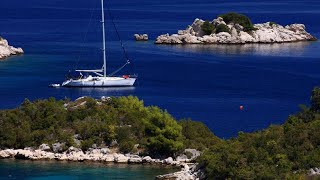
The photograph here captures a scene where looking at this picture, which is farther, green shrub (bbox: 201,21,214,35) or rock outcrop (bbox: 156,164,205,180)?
green shrub (bbox: 201,21,214,35)

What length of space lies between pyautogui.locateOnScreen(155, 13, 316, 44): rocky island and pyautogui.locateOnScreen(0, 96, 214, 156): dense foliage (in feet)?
196

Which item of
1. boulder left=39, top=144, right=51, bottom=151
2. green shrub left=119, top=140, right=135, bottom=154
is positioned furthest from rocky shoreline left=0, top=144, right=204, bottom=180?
green shrub left=119, top=140, right=135, bottom=154

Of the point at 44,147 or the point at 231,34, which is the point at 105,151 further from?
the point at 231,34

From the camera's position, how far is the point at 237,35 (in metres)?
116

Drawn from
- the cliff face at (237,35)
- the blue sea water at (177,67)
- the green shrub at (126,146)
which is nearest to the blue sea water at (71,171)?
the green shrub at (126,146)

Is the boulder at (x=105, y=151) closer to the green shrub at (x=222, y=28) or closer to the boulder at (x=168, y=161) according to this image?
the boulder at (x=168, y=161)

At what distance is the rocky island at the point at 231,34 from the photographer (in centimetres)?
11444

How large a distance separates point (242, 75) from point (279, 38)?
32177 mm

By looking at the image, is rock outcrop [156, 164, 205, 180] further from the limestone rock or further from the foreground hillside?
the limestone rock

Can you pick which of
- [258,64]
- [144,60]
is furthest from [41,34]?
[258,64]

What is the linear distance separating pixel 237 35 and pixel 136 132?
66.5 metres

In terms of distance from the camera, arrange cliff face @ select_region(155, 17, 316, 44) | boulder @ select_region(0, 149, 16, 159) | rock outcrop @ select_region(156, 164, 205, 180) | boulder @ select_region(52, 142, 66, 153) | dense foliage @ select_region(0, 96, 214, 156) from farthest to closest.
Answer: cliff face @ select_region(155, 17, 316, 44)
boulder @ select_region(52, 142, 66, 153)
dense foliage @ select_region(0, 96, 214, 156)
boulder @ select_region(0, 149, 16, 159)
rock outcrop @ select_region(156, 164, 205, 180)

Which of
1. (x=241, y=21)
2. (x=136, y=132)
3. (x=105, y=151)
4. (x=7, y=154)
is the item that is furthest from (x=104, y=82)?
(x=241, y=21)

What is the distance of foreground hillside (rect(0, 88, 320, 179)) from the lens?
42.5 m
